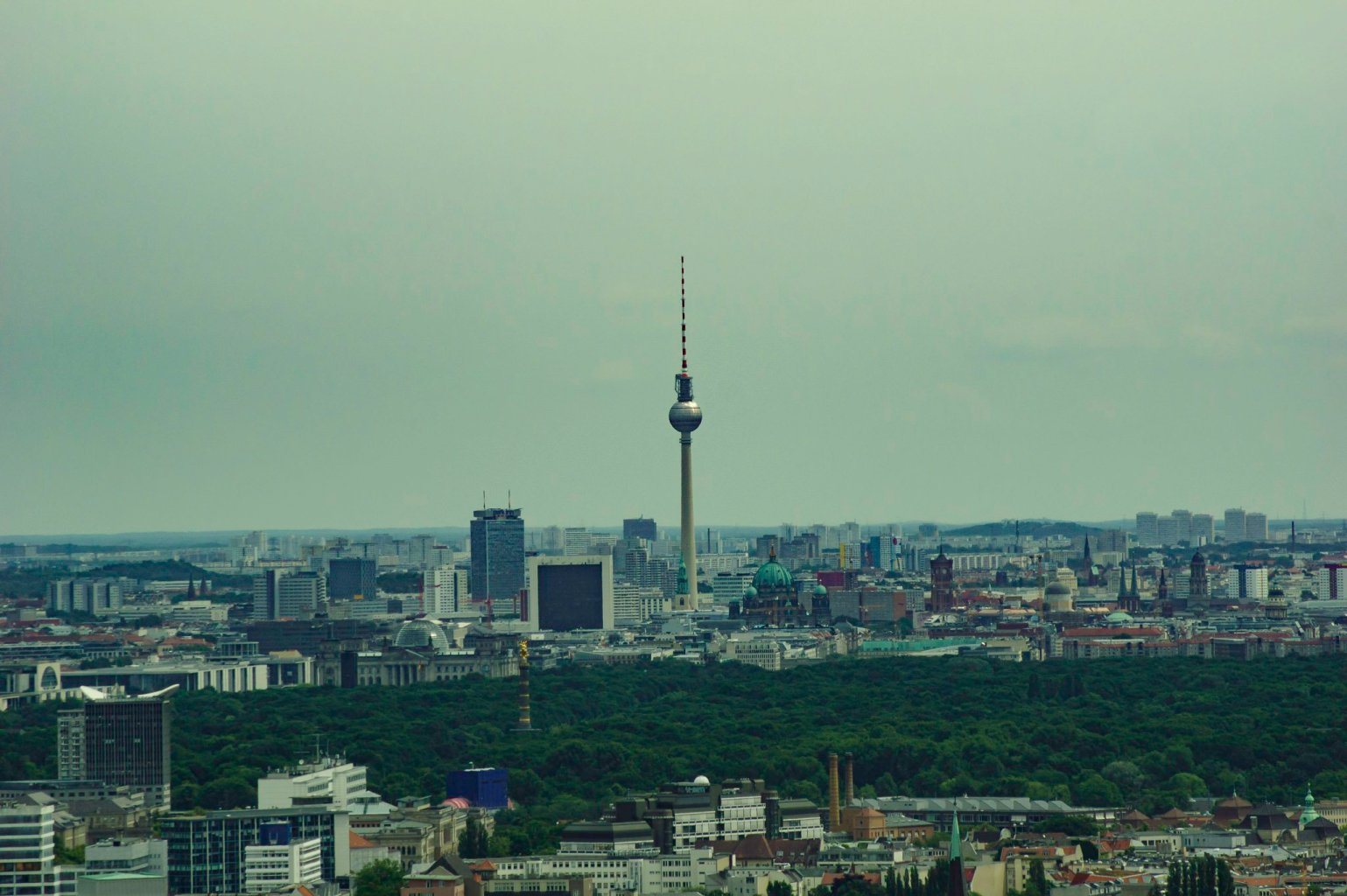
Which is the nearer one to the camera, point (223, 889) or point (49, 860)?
point (49, 860)

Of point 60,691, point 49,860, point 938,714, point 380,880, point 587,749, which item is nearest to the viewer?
point 49,860

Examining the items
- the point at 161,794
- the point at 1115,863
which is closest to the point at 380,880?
the point at 1115,863

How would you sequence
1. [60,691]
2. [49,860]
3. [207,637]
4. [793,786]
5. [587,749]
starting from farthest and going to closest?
[207,637] < [60,691] < [587,749] < [793,786] < [49,860]

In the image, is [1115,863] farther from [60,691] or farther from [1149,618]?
[1149,618]

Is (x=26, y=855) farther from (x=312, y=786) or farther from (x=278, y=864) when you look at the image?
(x=312, y=786)

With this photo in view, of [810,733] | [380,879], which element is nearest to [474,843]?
[380,879]

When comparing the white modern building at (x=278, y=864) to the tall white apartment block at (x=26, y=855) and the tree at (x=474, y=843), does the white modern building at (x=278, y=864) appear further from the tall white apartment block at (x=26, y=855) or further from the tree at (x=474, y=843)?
the tall white apartment block at (x=26, y=855)

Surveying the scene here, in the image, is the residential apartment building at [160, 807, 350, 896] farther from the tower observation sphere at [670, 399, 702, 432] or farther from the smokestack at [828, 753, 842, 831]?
the tower observation sphere at [670, 399, 702, 432]
